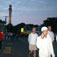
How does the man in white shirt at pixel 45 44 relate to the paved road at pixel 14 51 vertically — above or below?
above

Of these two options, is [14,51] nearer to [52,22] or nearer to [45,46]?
[45,46]

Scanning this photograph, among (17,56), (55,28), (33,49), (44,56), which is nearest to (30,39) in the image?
(33,49)

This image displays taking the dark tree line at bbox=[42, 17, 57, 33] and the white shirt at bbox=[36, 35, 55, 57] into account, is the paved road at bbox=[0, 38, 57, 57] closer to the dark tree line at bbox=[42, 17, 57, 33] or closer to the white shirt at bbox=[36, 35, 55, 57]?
the white shirt at bbox=[36, 35, 55, 57]

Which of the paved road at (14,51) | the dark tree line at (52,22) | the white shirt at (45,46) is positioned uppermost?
the dark tree line at (52,22)

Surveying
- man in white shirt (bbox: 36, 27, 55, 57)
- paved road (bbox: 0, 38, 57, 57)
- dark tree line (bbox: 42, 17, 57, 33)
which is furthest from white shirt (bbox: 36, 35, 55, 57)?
dark tree line (bbox: 42, 17, 57, 33)

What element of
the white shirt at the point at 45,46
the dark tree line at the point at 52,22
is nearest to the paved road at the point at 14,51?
the white shirt at the point at 45,46

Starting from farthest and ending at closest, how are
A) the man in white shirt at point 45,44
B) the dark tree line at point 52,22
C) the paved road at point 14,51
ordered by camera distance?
the dark tree line at point 52,22 < the paved road at point 14,51 < the man in white shirt at point 45,44

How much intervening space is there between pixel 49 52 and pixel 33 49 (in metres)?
6.11

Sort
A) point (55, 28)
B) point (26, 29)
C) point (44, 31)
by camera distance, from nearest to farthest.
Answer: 1. point (44, 31)
2. point (55, 28)
3. point (26, 29)

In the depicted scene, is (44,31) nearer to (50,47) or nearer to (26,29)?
(50,47)

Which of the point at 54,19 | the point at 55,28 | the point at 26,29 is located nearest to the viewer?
the point at 55,28

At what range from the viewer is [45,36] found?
248 inches

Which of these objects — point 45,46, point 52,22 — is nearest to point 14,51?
point 45,46

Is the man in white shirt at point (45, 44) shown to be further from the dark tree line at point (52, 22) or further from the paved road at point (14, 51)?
the dark tree line at point (52, 22)
